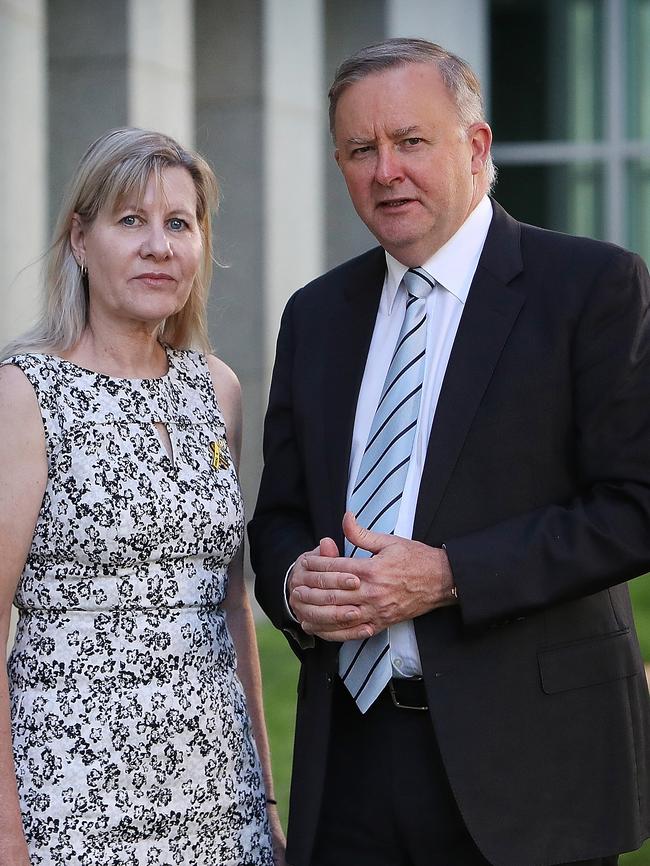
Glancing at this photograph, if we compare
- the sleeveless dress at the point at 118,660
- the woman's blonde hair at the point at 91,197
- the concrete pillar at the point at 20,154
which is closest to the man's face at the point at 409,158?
the woman's blonde hair at the point at 91,197

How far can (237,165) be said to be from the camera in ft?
30.9

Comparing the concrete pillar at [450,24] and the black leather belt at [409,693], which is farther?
the concrete pillar at [450,24]

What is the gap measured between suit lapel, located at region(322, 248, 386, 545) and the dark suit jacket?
26 centimetres

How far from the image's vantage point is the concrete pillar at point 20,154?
635 cm

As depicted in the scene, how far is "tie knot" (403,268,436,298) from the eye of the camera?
9.61ft

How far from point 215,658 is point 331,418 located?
1.93ft

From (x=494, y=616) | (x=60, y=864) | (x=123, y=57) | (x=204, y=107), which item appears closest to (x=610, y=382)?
(x=494, y=616)

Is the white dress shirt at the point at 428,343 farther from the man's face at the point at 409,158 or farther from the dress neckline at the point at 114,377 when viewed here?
the dress neckline at the point at 114,377

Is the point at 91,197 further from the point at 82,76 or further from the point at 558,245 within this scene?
the point at 82,76

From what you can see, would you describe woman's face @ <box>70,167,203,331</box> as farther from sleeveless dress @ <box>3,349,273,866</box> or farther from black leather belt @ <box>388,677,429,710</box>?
black leather belt @ <box>388,677,429,710</box>

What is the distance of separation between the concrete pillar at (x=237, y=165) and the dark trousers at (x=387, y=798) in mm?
6605

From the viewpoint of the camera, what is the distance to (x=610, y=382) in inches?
105

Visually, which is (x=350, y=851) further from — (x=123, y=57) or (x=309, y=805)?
(x=123, y=57)

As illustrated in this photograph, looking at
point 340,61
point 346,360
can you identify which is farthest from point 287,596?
point 340,61
